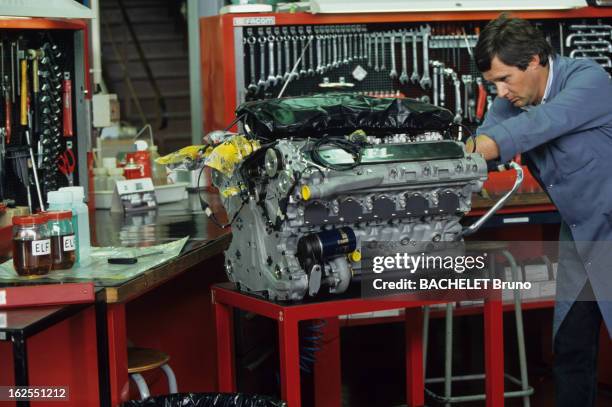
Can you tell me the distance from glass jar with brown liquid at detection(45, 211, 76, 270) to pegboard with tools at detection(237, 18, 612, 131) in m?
2.04

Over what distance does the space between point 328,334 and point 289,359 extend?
1106 millimetres

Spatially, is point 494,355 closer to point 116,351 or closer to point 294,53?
point 116,351

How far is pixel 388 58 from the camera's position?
4824 mm

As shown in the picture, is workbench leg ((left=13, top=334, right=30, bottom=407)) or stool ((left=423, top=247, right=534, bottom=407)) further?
stool ((left=423, top=247, right=534, bottom=407))

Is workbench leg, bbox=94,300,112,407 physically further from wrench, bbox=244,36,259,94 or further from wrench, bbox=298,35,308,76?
wrench, bbox=298,35,308,76

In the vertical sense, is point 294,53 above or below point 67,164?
above

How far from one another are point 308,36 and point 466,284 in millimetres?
1996

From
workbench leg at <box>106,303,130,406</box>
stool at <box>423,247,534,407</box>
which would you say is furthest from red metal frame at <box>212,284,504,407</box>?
stool at <box>423,247,534,407</box>

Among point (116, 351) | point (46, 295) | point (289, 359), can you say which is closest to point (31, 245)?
point (46, 295)

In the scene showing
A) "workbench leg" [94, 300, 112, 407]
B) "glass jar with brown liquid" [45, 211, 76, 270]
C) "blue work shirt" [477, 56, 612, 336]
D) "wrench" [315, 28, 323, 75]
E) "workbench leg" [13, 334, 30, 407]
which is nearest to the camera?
"workbench leg" [13, 334, 30, 407]

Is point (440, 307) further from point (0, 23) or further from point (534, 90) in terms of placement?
point (0, 23)

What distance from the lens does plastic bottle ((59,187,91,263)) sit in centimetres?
281

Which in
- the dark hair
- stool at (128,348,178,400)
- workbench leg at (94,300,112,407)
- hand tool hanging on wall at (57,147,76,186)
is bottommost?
stool at (128,348,178,400)

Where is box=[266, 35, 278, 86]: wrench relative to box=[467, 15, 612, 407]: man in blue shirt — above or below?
above
